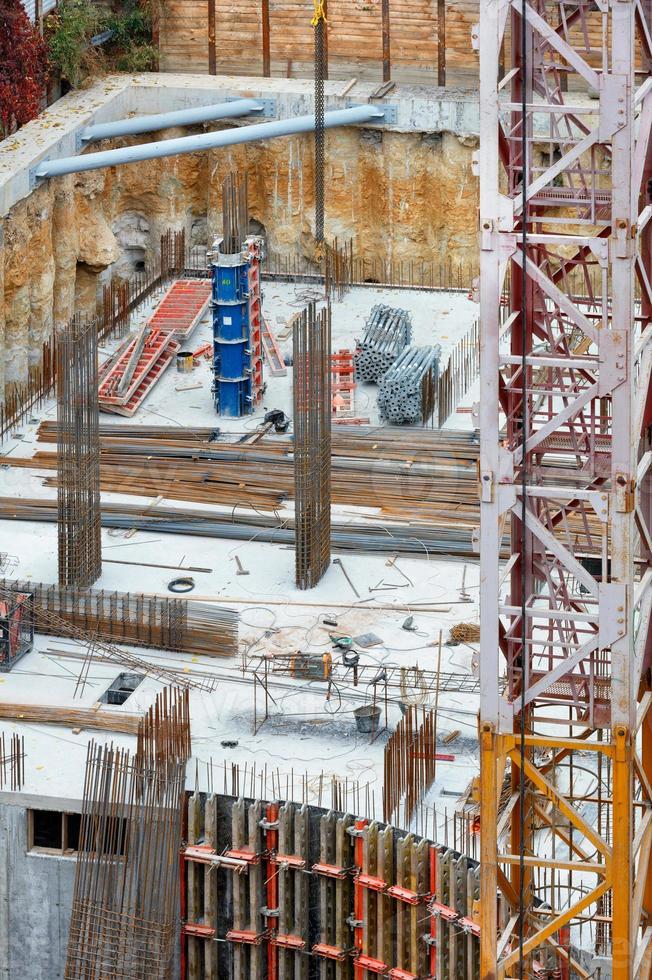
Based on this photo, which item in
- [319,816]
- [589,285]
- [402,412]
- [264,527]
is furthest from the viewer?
[402,412]

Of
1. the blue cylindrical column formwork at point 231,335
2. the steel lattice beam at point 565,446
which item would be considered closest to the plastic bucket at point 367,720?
the steel lattice beam at point 565,446

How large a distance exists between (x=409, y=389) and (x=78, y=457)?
21.8 feet

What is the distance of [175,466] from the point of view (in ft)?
108

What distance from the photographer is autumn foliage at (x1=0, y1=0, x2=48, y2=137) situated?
40312mm

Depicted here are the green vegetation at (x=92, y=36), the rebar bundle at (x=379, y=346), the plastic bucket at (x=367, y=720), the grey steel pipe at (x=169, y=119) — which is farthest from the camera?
the green vegetation at (x=92, y=36)

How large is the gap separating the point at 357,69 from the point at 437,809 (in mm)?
24185

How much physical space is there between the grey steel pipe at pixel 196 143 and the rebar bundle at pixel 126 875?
16.3 meters

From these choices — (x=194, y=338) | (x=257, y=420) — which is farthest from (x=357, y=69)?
(x=257, y=420)

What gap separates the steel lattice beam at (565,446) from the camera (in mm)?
16078

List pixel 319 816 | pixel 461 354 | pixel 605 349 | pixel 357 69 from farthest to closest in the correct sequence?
1. pixel 357 69
2. pixel 461 354
3. pixel 319 816
4. pixel 605 349

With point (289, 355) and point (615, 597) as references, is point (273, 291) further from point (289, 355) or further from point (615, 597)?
point (615, 597)

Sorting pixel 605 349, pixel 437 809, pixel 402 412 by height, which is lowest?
pixel 437 809

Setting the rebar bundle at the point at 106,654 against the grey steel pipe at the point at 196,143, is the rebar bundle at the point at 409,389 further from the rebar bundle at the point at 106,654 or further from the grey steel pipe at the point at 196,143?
the rebar bundle at the point at 106,654

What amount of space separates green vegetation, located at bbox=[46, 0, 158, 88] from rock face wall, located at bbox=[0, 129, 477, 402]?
213cm
